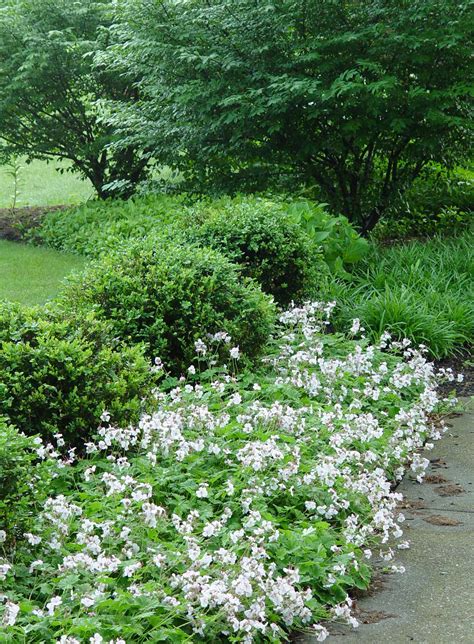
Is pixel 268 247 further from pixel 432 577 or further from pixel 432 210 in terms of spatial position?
pixel 432 210

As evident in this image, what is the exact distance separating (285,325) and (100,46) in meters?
6.52

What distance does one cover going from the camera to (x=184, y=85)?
8859mm

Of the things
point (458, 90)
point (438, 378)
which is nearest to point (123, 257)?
point (438, 378)

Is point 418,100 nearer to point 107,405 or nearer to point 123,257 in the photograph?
point 123,257

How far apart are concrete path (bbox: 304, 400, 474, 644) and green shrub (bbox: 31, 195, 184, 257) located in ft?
15.2

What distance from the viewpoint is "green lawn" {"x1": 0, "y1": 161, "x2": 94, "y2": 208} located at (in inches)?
636

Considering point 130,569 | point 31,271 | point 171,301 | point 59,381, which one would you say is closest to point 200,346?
point 171,301

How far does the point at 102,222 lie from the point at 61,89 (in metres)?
2.82

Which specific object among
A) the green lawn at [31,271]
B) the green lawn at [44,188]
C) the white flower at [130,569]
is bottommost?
the green lawn at [44,188]

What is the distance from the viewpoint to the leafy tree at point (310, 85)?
8273 mm

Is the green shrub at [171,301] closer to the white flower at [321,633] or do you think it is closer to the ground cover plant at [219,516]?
the ground cover plant at [219,516]

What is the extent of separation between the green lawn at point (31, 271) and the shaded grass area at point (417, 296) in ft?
8.65

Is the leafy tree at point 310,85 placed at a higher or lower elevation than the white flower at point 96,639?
higher

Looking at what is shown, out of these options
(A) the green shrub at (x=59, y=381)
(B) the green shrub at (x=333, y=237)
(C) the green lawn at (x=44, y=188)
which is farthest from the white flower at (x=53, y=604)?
(C) the green lawn at (x=44, y=188)
